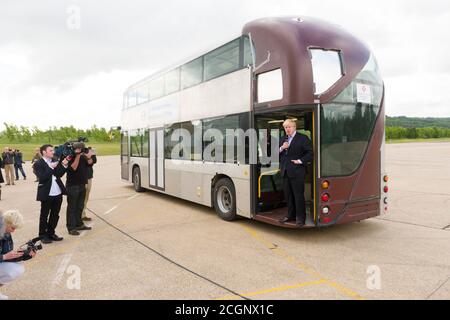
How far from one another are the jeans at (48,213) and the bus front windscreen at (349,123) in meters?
4.70

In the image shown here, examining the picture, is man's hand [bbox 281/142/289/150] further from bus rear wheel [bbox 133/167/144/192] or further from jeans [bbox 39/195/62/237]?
bus rear wheel [bbox 133/167/144/192]

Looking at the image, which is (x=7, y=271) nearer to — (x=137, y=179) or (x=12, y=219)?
(x=12, y=219)

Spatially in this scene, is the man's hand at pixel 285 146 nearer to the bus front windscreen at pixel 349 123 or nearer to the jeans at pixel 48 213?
the bus front windscreen at pixel 349 123

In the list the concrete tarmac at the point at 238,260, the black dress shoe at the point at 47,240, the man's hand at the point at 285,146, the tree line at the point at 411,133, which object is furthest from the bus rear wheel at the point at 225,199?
the tree line at the point at 411,133

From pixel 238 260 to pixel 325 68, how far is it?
349 cm

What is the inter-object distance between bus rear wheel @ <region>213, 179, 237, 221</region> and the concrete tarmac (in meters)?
0.21

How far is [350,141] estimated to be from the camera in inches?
240

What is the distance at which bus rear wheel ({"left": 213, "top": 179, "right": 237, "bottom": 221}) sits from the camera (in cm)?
746

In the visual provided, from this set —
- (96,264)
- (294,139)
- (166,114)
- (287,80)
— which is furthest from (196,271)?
(166,114)

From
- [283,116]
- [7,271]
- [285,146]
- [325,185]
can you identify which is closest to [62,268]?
[7,271]

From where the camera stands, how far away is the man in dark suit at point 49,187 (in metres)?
5.81
